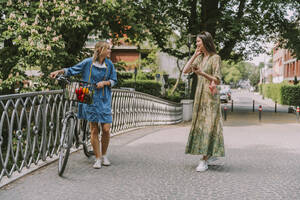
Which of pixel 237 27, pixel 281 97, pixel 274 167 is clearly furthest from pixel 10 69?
pixel 281 97

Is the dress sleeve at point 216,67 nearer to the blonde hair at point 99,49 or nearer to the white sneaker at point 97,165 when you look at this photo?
the blonde hair at point 99,49

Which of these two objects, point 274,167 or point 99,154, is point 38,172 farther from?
point 274,167

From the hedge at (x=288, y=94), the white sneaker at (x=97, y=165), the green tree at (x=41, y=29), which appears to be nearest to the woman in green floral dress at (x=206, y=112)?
the white sneaker at (x=97, y=165)

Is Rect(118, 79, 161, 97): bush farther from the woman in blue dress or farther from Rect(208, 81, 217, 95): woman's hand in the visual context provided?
Rect(208, 81, 217, 95): woman's hand

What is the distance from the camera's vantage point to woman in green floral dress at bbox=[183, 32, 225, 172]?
19.4 ft

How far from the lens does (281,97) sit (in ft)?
143

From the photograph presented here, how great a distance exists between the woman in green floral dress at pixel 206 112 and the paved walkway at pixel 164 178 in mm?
304

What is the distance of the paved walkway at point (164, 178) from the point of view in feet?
15.0

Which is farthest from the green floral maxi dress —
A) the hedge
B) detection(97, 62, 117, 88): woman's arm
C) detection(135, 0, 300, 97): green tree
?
the hedge

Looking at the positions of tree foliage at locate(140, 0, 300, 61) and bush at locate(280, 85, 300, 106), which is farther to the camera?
bush at locate(280, 85, 300, 106)

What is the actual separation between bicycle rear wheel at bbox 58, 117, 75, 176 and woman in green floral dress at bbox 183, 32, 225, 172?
168 cm

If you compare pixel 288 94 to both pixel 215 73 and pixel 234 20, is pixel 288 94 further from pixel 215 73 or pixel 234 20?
pixel 215 73

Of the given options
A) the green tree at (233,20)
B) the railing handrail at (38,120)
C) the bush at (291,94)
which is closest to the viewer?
the railing handrail at (38,120)

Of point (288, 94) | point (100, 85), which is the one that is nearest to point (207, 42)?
point (100, 85)
